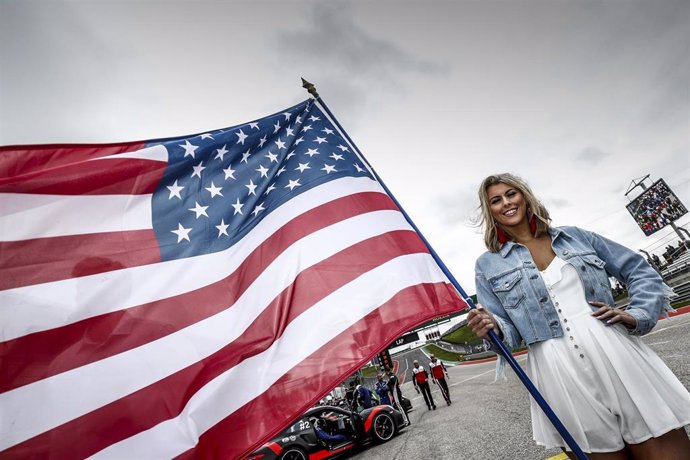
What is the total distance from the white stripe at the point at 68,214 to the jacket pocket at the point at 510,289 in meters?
2.20

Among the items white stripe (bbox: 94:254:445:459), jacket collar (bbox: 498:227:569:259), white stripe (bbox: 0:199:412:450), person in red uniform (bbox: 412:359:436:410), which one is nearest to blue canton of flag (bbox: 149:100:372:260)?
white stripe (bbox: 0:199:412:450)

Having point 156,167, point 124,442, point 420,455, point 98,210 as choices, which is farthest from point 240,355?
point 420,455

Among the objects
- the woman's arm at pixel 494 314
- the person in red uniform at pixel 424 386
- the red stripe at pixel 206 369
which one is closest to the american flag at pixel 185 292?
the red stripe at pixel 206 369

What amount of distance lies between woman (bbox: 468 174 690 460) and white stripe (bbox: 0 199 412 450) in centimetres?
92

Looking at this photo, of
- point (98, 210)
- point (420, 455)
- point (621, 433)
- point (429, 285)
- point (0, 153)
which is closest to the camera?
point (621, 433)

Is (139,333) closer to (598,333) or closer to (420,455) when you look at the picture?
(598,333)

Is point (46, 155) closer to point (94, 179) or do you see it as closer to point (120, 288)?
point (94, 179)

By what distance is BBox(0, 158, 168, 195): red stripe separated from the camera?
6.51 ft

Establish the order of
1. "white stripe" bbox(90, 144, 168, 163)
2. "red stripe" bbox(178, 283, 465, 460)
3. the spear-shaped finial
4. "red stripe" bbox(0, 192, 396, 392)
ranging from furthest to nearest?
1. the spear-shaped finial
2. "white stripe" bbox(90, 144, 168, 163)
3. "red stripe" bbox(178, 283, 465, 460)
4. "red stripe" bbox(0, 192, 396, 392)

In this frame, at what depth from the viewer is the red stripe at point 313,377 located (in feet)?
5.92

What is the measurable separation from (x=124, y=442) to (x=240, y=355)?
0.66 meters

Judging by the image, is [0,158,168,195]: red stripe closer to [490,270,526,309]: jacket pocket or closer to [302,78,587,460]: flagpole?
[302,78,587,460]: flagpole

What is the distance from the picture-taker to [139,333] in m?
1.94

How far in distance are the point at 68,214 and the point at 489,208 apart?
8.36ft
